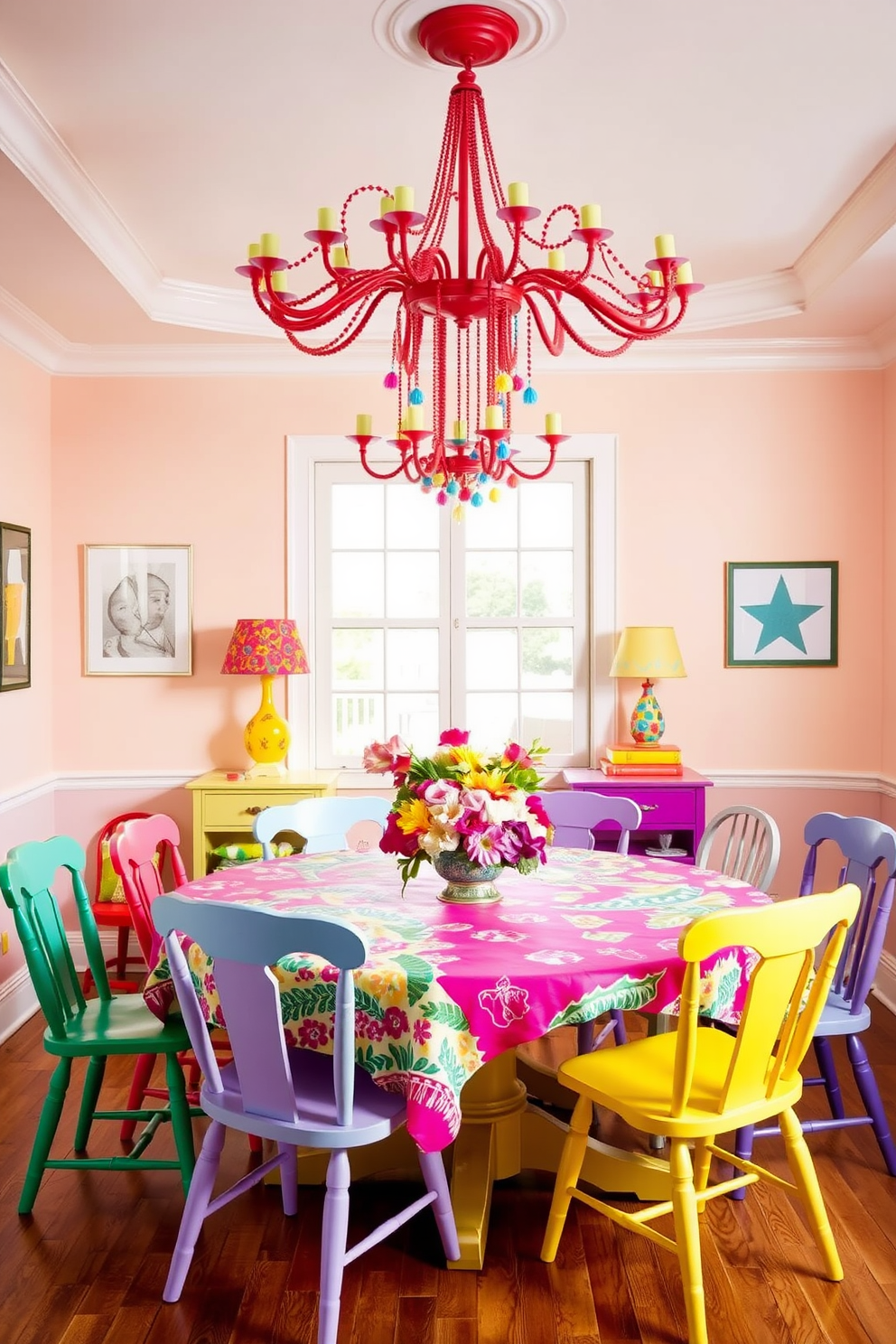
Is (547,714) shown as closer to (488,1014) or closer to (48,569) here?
(48,569)

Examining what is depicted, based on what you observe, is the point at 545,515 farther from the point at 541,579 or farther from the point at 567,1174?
the point at 567,1174

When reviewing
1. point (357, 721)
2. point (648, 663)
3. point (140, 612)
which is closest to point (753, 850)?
point (648, 663)

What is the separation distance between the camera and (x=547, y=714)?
5102mm

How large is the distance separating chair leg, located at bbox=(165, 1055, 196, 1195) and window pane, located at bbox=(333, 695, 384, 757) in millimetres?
2359

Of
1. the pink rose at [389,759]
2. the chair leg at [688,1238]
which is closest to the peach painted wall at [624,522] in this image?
the pink rose at [389,759]

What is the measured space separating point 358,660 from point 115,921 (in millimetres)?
1520

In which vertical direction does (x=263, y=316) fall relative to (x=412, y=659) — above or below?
above

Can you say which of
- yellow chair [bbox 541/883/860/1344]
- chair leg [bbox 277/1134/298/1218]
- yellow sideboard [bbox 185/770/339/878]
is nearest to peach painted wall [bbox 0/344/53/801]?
yellow sideboard [bbox 185/770/339/878]

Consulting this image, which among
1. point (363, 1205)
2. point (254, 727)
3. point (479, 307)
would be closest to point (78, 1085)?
point (363, 1205)

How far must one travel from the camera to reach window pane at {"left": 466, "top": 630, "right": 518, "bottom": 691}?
5.11m

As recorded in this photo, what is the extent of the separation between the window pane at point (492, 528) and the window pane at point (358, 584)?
42 centimetres

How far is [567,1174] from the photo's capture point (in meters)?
2.60

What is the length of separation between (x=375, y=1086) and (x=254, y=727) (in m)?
2.52

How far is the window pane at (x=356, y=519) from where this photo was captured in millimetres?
5113
